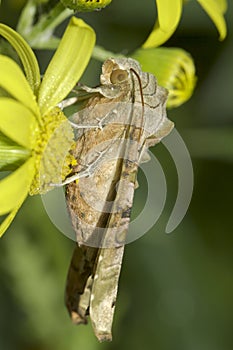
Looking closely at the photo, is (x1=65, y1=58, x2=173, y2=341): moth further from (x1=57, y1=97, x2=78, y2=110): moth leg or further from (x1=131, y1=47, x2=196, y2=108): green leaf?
(x1=131, y1=47, x2=196, y2=108): green leaf

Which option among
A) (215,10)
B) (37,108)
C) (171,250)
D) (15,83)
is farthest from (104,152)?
(171,250)

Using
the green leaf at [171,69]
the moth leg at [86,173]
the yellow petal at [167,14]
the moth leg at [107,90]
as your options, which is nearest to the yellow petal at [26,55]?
the moth leg at [107,90]

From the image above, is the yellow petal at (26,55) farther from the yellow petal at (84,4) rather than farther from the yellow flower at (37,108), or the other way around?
the yellow petal at (84,4)

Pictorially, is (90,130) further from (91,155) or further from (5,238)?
(5,238)

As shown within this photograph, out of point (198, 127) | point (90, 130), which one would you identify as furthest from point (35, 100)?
point (198, 127)

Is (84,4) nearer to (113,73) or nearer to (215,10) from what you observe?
(113,73)

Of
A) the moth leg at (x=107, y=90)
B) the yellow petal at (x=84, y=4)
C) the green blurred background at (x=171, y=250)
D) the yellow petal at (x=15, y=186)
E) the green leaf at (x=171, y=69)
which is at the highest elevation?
the yellow petal at (x=84, y=4)
